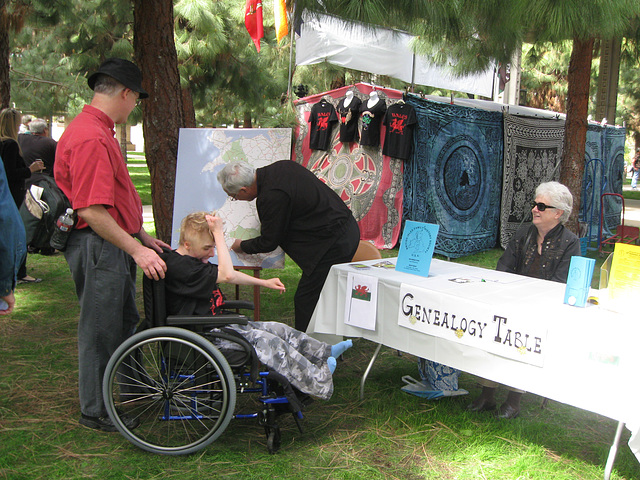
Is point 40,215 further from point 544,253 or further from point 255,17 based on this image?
point 544,253

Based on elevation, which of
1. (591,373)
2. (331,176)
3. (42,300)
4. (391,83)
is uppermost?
(391,83)

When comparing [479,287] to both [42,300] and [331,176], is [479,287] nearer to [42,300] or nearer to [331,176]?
[42,300]

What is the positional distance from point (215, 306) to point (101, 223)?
0.68 m

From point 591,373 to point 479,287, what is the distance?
74 centimetres

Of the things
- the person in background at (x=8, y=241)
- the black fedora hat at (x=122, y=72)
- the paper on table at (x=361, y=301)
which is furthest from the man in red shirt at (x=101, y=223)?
the paper on table at (x=361, y=301)

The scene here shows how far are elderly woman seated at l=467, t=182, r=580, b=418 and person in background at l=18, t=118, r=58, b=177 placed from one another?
5.01 meters

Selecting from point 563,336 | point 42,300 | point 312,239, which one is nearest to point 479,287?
point 563,336

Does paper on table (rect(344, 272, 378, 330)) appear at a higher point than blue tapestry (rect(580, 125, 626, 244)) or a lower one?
lower

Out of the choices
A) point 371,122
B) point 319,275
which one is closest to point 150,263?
point 319,275

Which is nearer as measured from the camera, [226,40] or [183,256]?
[183,256]

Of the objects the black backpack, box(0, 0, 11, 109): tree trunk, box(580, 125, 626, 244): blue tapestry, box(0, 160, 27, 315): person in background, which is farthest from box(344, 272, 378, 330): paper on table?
box(580, 125, 626, 244): blue tapestry

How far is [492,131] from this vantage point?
26.8 ft

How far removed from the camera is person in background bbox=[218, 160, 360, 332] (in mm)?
3299

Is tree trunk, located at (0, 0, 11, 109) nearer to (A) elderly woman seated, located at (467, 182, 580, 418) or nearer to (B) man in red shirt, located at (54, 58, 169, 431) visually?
(B) man in red shirt, located at (54, 58, 169, 431)
